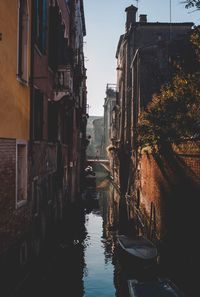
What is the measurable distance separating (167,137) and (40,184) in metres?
4.71

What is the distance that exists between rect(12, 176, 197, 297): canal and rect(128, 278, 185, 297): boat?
206 cm

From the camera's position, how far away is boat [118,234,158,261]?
11.3 m

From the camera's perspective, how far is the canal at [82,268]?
10383 millimetres

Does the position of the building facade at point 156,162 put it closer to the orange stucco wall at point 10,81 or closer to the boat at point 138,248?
the boat at point 138,248

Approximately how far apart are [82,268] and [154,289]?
4.81m

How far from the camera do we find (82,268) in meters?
12.7

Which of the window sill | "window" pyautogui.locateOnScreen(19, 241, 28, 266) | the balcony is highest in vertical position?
the balcony

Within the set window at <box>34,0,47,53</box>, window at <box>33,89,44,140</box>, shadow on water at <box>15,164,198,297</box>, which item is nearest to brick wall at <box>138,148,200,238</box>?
shadow on water at <box>15,164,198,297</box>

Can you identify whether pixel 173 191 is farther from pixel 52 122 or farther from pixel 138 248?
pixel 52 122

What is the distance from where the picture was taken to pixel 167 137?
982 cm

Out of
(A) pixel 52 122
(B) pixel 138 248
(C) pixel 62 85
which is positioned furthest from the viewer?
(A) pixel 52 122

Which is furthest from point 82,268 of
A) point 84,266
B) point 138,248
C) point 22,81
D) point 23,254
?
point 22,81

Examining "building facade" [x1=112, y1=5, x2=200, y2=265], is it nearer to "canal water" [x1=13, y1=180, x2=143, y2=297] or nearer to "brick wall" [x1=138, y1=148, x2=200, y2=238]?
"brick wall" [x1=138, y1=148, x2=200, y2=238]

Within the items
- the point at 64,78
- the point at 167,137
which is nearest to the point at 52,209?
the point at 64,78
